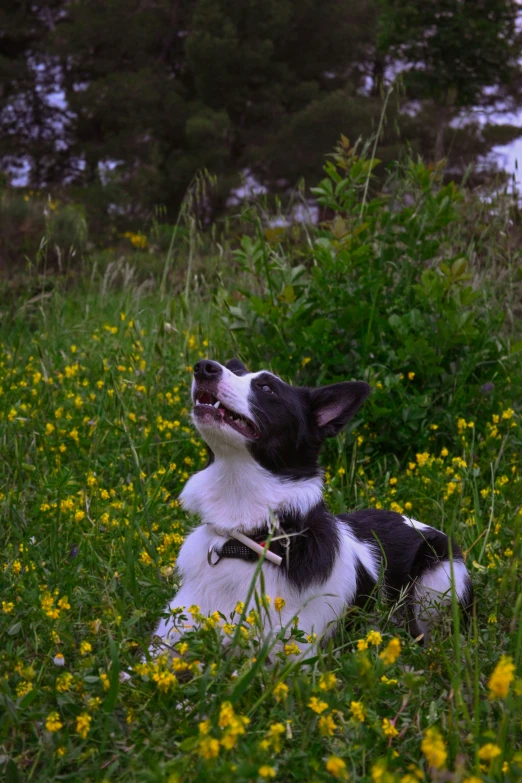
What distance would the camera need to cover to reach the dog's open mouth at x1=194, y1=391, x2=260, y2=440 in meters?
3.01

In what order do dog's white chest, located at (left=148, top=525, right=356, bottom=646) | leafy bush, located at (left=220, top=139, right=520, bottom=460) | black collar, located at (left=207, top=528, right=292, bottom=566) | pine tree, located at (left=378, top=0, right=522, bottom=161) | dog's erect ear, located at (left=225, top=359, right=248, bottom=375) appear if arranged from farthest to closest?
pine tree, located at (left=378, top=0, right=522, bottom=161)
leafy bush, located at (left=220, top=139, right=520, bottom=460)
dog's erect ear, located at (left=225, top=359, right=248, bottom=375)
black collar, located at (left=207, top=528, right=292, bottom=566)
dog's white chest, located at (left=148, top=525, right=356, bottom=646)

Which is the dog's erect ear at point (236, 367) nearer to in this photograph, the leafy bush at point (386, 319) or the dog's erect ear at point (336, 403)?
the dog's erect ear at point (336, 403)

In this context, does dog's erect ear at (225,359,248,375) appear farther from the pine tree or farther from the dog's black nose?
the pine tree

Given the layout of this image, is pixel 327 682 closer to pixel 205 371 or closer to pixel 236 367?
pixel 205 371

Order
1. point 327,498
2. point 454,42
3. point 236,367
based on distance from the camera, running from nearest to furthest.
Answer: point 236,367 < point 327,498 < point 454,42

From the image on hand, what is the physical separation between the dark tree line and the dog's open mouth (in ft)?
53.7

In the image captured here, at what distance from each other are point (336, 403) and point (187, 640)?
1.43 metres

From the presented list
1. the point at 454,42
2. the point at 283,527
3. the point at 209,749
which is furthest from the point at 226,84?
the point at 209,749

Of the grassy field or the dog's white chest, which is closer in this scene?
the grassy field

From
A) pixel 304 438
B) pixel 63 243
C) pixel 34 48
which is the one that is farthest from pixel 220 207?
pixel 304 438

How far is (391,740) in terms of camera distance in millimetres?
1965

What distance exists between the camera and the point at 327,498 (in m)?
4.04

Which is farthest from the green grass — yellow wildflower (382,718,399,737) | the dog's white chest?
the dog's white chest

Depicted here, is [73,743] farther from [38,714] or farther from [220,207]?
[220,207]
